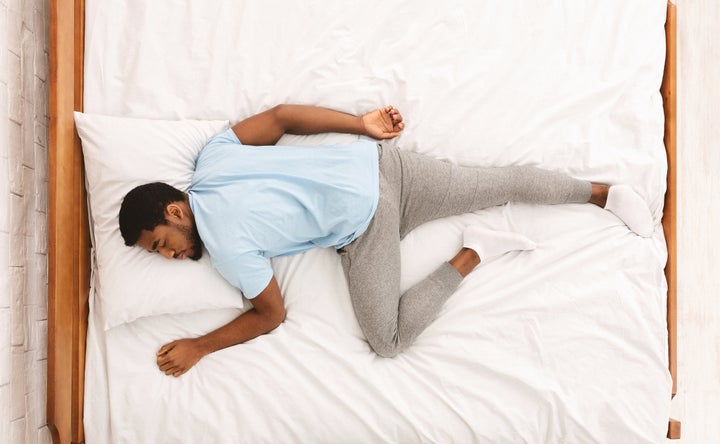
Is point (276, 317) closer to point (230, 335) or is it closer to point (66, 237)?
point (230, 335)

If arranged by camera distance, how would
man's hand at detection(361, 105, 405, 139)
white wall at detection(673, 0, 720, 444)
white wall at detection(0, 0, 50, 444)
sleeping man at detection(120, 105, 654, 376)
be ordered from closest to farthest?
white wall at detection(0, 0, 50, 444) → sleeping man at detection(120, 105, 654, 376) → man's hand at detection(361, 105, 405, 139) → white wall at detection(673, 0, 720, 444)

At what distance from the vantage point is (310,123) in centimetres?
136

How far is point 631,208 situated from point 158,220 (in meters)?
1.24

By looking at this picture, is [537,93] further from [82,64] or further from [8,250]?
[8,250]

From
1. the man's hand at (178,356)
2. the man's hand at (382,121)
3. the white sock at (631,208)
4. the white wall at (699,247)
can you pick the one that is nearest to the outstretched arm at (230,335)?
the man's hand at (178,356)

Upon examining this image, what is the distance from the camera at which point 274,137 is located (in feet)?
4.50

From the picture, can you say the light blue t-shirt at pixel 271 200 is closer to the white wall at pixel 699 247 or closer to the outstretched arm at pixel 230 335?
Answer: the outstretched arm at pixel 230 335

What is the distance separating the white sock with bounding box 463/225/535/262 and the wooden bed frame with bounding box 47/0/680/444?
444 mm

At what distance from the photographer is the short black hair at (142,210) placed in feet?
3.85

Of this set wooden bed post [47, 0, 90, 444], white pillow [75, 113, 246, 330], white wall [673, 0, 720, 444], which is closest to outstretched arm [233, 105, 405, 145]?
white pillow [75, 113, 246, 330]

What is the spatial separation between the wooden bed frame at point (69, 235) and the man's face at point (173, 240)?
0.23 meters

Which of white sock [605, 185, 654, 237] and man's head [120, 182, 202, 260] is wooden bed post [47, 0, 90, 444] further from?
white sock [605, 185, 654, 237]

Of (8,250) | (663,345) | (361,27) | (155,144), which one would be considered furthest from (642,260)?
(8,250)

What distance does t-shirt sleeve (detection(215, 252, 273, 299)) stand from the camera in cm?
125
